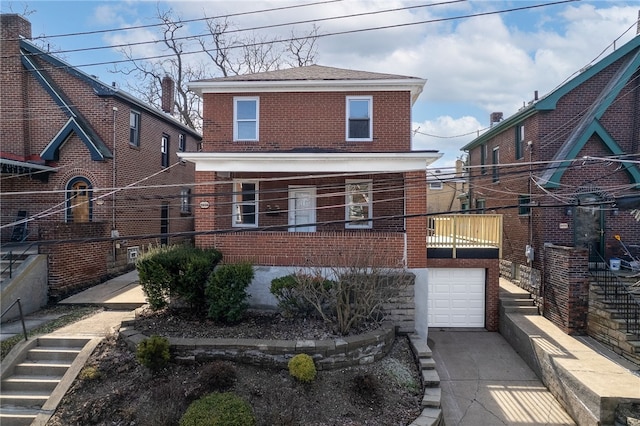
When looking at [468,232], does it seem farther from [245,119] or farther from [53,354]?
[53,354]

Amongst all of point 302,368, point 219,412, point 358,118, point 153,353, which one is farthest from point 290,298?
point 358,118

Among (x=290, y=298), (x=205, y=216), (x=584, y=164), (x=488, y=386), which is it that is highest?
(x=584, y=164)

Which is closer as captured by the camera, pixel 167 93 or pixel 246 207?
pixel 246 207

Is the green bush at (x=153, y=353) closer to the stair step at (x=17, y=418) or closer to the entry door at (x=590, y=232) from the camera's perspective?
the stair step at (x=17, y=418)

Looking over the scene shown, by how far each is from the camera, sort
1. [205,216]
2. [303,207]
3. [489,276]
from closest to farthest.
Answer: [205,216], [489,276], [303,207]

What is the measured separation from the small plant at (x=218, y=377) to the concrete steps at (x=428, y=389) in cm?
333

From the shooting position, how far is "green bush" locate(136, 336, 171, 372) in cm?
693

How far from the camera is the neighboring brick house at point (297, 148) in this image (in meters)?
10.3

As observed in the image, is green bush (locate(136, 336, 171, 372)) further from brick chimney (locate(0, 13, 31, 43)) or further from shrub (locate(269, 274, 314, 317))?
brick chimney (locate(0, 13, 31, 43))

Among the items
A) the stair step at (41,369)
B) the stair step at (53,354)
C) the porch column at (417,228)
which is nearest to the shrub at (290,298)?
the porch column at (417,228)

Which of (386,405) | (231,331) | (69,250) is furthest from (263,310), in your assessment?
(69,250)

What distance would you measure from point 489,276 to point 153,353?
32.8 feet

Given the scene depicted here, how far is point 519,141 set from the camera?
1499 centimetres

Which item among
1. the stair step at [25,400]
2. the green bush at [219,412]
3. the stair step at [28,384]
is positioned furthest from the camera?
the stair step at [28,384]
